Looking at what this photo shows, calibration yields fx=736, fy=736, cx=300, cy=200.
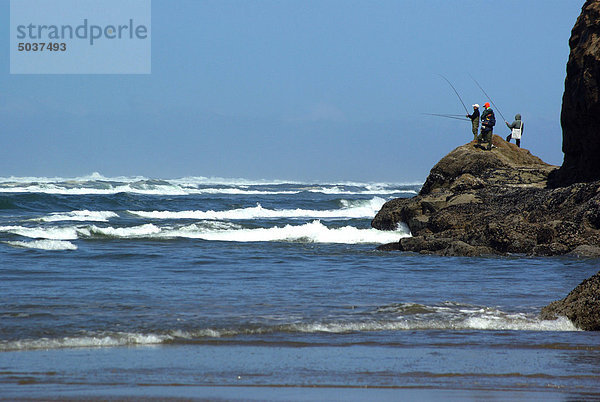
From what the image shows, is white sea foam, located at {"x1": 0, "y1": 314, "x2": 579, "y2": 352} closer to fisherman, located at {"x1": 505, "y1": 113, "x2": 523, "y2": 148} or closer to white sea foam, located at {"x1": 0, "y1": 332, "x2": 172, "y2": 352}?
white sea foam, located at {"x1": 0, "y1": 332, "x2": 172, "y2": 352}

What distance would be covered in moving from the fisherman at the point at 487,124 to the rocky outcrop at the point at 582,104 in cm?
270

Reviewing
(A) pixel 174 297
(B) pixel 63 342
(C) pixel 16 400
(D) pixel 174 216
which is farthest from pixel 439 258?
(D) pixel 174 216

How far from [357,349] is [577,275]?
6.10 metres

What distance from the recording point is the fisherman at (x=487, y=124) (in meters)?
20.0

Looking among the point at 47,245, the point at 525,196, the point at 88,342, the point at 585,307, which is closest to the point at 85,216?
the point at 47,245

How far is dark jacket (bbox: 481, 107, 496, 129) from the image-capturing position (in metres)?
20.0

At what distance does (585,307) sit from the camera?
7.17 meters

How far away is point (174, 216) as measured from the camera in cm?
3102

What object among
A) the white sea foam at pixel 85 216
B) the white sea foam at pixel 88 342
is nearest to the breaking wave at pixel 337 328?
the white sea foam at pixel 88 342

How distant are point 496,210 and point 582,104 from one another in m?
3.02

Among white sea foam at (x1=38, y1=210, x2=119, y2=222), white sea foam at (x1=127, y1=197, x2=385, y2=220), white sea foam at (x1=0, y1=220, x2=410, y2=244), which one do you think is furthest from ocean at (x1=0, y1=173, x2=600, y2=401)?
white sea foam at (x1=127, y1=197, x2=385, y2=220)

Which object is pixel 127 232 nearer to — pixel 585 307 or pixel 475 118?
pixel 475 118

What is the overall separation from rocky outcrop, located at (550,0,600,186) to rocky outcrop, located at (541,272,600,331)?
31.9ft

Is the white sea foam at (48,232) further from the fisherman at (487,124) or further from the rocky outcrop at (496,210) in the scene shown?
the fisherman at (487,124)
